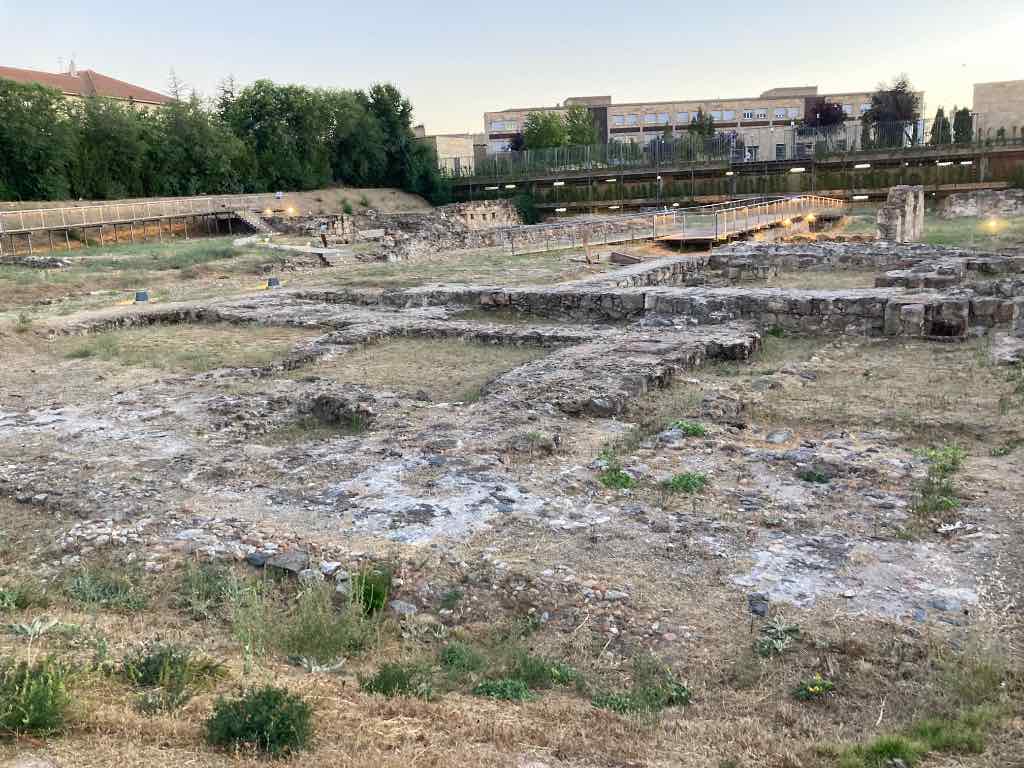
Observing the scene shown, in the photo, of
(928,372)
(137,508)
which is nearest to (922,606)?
(137,508)

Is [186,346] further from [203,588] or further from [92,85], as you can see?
[92,85]

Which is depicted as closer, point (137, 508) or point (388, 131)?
point (137, 508)

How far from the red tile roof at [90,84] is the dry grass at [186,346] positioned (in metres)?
48.1

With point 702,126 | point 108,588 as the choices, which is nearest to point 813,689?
point 108,588

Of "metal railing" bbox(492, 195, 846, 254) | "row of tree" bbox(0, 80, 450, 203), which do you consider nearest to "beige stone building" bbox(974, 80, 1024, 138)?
"metal railing" bbox(492, 195, 846, 254)

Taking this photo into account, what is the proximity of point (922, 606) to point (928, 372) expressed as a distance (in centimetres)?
673

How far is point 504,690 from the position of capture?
4.17 meters

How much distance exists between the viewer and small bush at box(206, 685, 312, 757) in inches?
131

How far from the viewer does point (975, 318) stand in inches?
510

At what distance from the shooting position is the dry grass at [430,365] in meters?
10.7

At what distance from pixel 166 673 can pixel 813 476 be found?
5134mm

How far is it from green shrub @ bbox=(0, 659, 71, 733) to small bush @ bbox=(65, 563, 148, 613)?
58.3 inches

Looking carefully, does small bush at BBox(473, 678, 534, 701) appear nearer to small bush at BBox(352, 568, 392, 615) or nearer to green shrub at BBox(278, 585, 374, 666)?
green shrub at BBox(278, 585, 374, 666)

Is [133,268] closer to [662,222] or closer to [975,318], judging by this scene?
[662,222]
